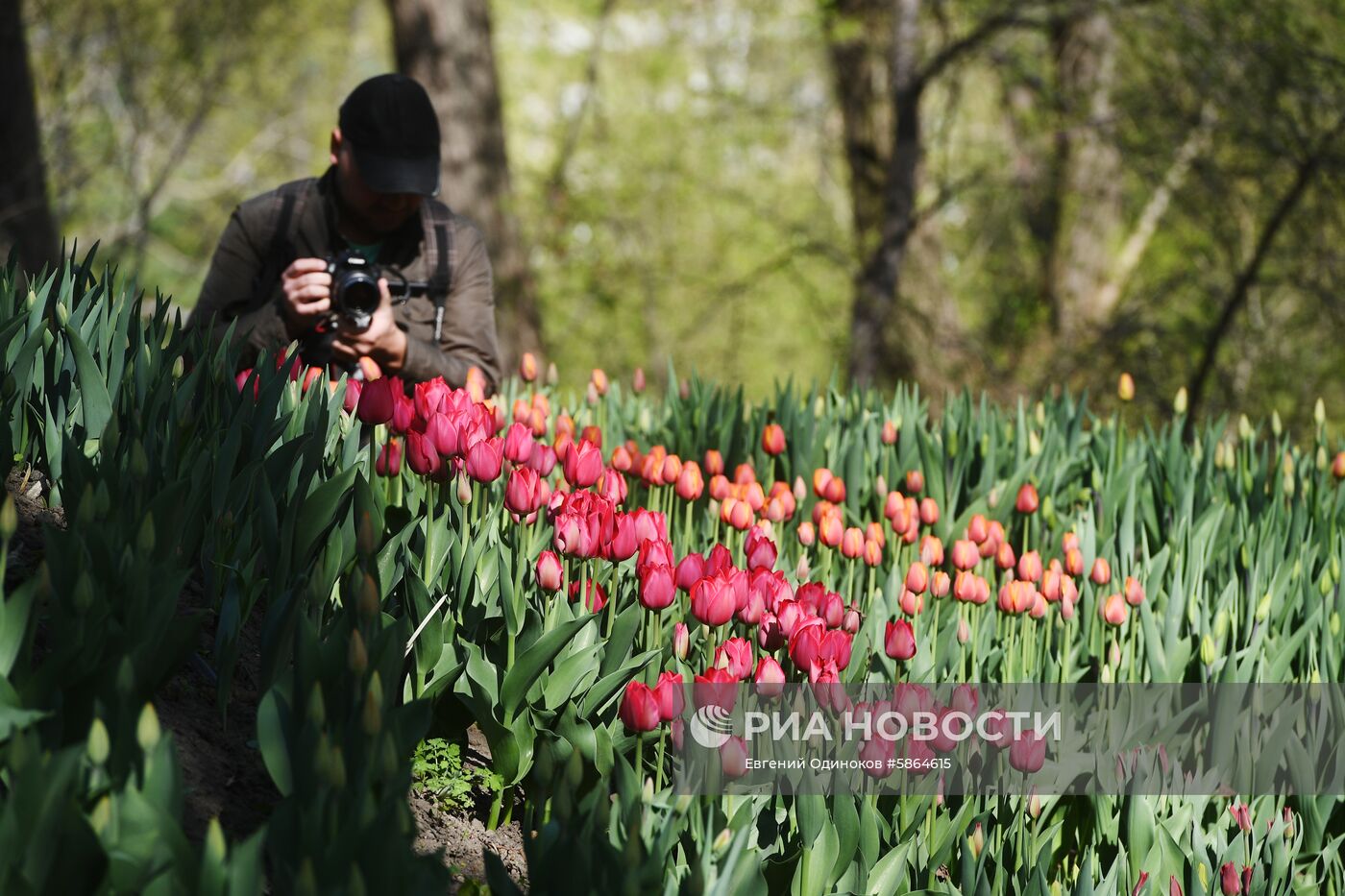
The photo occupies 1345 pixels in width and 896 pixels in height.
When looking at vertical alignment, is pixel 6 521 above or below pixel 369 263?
below

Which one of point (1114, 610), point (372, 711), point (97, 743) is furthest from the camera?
point (1114, 610)

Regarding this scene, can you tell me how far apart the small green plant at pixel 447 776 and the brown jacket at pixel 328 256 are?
1427 millimetres

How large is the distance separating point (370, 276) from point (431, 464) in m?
1.07

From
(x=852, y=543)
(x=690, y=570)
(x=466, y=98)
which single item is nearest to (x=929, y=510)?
(x=852, y=543)

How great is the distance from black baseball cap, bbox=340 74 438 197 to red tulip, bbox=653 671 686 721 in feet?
5.73

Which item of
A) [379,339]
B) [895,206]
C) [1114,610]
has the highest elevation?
[895,206]

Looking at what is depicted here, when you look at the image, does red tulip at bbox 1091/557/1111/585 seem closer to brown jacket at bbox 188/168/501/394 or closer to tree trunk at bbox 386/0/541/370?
brown jacket at bbox 188/168/501/394

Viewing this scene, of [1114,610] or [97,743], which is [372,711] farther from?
[1114,610]

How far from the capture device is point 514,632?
6.77 feet

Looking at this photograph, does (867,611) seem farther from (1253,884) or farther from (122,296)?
(122,296)

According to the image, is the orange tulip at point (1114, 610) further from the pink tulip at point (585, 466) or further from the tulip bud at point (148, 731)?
the tulip bud at point (148, 731)

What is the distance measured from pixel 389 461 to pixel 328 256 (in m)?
1.29

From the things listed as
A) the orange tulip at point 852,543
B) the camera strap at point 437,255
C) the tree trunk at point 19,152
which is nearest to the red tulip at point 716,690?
the orange tulip at point 852,543

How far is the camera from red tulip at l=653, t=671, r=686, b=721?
1.86 meters
